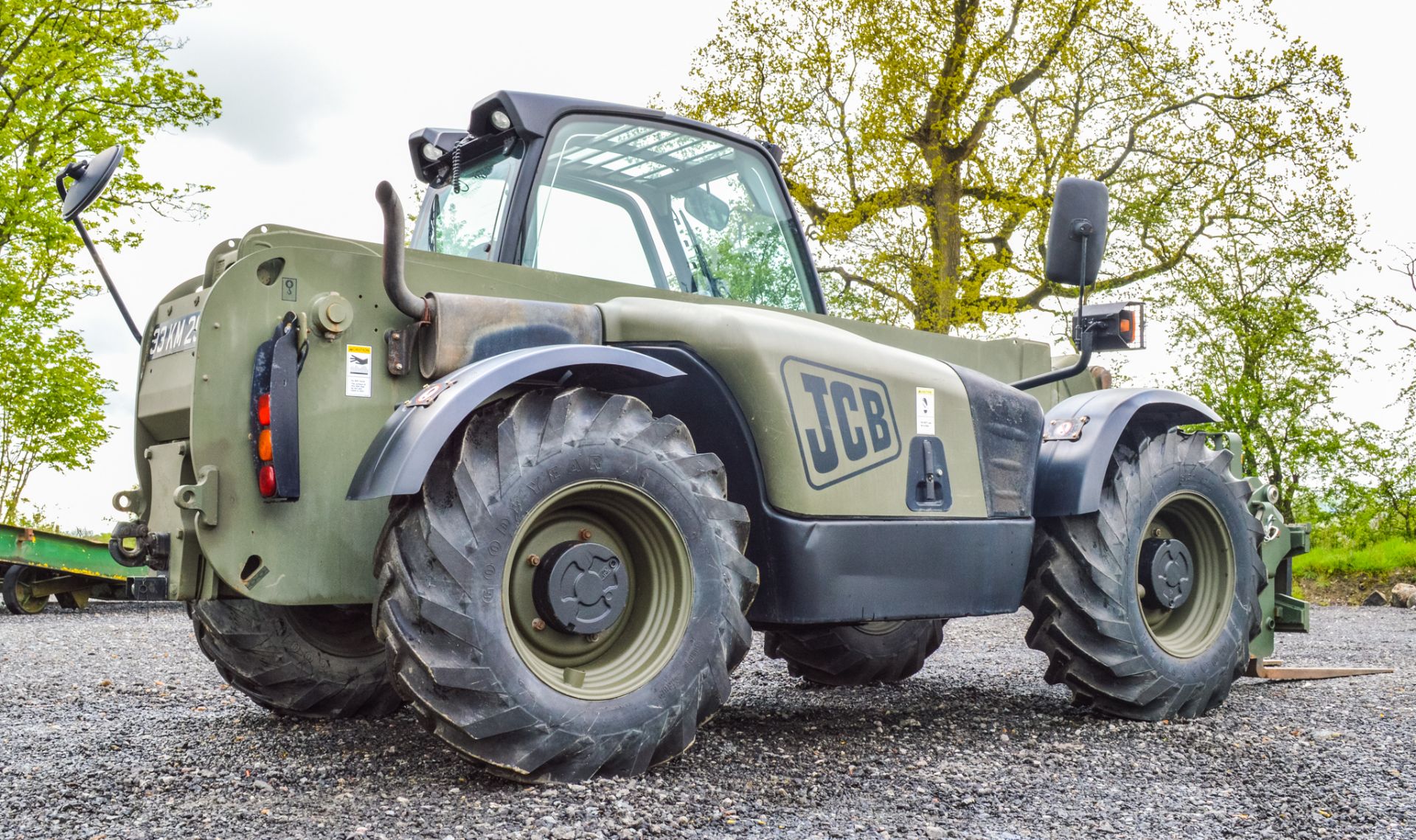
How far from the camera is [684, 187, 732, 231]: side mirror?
5.48 meters

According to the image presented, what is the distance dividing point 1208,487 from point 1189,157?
52.9 ft

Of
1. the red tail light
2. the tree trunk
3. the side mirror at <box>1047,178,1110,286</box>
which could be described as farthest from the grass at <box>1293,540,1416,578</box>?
the red tail light

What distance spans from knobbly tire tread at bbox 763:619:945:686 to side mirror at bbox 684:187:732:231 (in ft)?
6.91

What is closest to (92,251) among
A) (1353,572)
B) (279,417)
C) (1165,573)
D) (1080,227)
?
(279,417)

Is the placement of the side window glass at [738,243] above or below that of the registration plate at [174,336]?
above

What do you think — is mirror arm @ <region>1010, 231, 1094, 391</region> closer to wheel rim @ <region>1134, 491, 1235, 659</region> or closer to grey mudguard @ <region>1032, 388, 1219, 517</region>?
grey mudguard @ <region>1032, 388, 1219, 517</region>

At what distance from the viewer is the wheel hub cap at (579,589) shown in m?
3.77

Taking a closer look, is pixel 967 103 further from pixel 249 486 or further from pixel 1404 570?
pixel 249 486

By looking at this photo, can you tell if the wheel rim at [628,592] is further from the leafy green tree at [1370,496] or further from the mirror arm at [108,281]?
the leafy green tree at [1370,496]

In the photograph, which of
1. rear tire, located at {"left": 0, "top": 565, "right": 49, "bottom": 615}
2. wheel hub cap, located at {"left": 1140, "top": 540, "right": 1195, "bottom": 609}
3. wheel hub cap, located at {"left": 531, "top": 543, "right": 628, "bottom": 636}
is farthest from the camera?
rear tire, located at {"left": 0, "top": 565, "right": 49, "bottom": 615}

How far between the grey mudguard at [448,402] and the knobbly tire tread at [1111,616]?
84.8 inches

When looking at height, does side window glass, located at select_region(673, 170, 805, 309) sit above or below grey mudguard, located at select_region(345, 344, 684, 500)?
above

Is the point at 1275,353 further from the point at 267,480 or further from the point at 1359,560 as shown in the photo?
the point at 267,480

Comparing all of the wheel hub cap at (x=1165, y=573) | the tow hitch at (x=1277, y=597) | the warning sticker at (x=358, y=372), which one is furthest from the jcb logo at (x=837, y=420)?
the tow hitch at (x=1277, y=597)
